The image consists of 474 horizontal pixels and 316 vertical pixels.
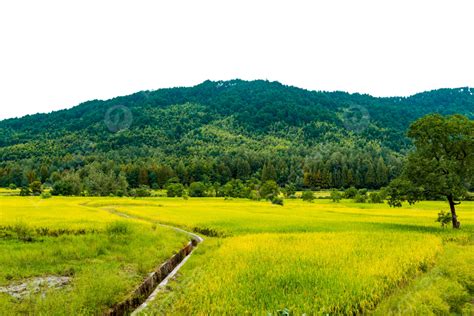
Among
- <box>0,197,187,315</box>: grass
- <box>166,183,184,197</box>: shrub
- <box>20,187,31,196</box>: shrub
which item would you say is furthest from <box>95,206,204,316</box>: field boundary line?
<box>20,187,31,196</box>: shrub

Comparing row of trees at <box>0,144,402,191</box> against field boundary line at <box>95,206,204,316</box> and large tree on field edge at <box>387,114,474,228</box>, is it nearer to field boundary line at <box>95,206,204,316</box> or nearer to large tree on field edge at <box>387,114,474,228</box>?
large tree on field edge at <box>387,114,474,228</box>

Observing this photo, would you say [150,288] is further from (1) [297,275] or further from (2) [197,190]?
(2) [197,190]

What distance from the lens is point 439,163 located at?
102 feet

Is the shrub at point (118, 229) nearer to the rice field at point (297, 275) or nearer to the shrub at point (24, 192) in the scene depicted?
the rice field at point (297, 275)

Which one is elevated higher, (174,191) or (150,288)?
(150,288)

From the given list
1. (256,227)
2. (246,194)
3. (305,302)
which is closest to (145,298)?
(305,302)

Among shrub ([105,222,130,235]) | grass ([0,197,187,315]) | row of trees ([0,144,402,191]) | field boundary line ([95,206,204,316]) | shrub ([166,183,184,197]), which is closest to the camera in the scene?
grass ([0,197,187,315])

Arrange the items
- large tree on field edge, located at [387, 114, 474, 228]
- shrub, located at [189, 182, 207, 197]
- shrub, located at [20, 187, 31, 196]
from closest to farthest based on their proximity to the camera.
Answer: large tree on field edge, located at [387, 114, 474, 228], shrub, located at [20, 187, 31, 196], shrub, located at [189, 182, 207, 197]

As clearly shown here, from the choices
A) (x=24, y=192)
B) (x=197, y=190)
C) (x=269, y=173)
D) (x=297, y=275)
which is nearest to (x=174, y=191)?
(x=197, y=190)

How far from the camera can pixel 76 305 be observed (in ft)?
37.8

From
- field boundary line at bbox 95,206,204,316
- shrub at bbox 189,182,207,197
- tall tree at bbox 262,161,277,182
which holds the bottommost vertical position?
shrub at bbox 189,182,207,197

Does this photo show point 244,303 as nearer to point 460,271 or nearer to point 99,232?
point 460,271

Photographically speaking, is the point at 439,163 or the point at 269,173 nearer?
the point at 439,163

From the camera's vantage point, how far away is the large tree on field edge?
30.1 m
